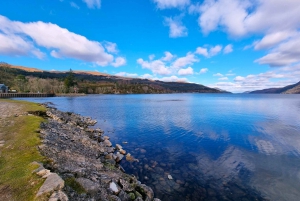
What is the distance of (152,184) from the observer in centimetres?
1129

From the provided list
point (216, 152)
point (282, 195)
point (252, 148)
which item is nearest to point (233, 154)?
point (216, 152)

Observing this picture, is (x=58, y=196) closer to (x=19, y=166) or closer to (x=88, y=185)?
(x=88, y=185)

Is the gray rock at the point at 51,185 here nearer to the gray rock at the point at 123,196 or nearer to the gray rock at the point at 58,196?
the gray rock at the point at 58,196

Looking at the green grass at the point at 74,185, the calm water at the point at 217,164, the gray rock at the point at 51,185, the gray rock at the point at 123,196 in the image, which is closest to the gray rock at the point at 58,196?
the gray rock at the point at 51,185

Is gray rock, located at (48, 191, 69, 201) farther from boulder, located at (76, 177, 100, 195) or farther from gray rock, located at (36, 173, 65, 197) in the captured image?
boulder, located at (76, 177, 100, 195)

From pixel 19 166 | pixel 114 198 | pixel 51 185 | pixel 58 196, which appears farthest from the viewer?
pixel 19 166

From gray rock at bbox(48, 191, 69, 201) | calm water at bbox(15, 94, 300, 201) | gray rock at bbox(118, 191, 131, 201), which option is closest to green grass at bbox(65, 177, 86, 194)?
gray rock at bbox(48, 191, 69, 201)

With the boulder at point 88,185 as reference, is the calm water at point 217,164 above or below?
below

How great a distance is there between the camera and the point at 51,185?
18.9 feet

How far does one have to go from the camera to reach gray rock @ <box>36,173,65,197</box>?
5505mm

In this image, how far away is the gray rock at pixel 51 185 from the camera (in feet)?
18.1

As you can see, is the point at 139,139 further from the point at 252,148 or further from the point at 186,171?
the point at 252,148

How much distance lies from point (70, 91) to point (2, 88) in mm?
69563

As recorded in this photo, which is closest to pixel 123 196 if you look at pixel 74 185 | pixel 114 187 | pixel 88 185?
pixel 114 187
